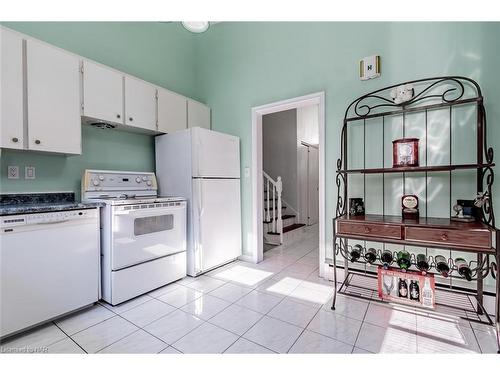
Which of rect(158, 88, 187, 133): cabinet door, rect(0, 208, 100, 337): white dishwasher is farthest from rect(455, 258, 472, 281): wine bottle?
rect(158, 88, 187, 133): cabinet door

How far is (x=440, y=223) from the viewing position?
1.69 m

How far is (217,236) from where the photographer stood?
9.20 ft

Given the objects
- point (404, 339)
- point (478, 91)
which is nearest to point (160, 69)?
point (478, 91)

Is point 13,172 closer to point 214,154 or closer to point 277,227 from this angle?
point 214,154

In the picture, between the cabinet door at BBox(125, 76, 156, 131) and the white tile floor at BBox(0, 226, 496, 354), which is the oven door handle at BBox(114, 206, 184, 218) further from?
the cabinet door at BBox(125, 76, 156, 131)

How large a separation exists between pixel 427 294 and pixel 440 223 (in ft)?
1.76

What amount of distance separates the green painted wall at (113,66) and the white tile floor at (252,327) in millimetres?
1253

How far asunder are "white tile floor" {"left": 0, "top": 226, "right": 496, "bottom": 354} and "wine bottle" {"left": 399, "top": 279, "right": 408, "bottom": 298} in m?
0.14

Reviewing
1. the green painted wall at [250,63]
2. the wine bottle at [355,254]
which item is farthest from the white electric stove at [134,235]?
the wine bottle at [355,254]

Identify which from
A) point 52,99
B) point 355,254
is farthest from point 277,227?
point 52,99

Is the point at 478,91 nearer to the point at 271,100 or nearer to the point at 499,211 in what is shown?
the point at 499,211

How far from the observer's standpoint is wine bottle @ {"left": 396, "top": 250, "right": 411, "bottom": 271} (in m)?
1.89
